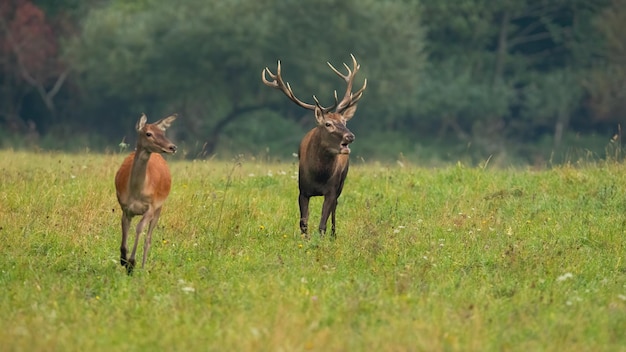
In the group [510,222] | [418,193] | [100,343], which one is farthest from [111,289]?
[418,193]

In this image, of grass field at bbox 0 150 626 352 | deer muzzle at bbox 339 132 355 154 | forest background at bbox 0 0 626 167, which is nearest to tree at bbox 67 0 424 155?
forest background at bbox 0 0 626 167

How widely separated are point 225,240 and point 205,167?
18.5 feet

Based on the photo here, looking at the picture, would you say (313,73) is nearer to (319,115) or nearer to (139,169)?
(319,115)

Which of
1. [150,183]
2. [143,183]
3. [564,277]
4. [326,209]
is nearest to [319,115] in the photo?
[326,209]

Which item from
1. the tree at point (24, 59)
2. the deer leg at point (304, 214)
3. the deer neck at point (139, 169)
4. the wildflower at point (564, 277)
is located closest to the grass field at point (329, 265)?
the wildflower at point (564, 277)

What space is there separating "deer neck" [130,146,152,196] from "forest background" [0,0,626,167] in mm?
26949

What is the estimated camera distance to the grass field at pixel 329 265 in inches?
306

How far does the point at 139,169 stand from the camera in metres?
10.3

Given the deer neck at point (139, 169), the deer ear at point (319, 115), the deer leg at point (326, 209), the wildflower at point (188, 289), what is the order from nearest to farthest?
the wildflower at point (188, 289) < the deer neck at point (139, 169) < the deer leg at point (326, 209) < the deer ear at point (319, 115)

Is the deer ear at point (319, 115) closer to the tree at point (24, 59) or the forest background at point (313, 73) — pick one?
the forest background at point (313, 73)

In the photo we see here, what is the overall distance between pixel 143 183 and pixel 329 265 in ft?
5.47

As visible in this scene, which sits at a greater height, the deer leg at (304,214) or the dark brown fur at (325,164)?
the dark brown fur at (325,164)

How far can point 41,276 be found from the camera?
9.89 meters

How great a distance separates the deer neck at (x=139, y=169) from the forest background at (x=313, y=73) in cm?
→ 2695
